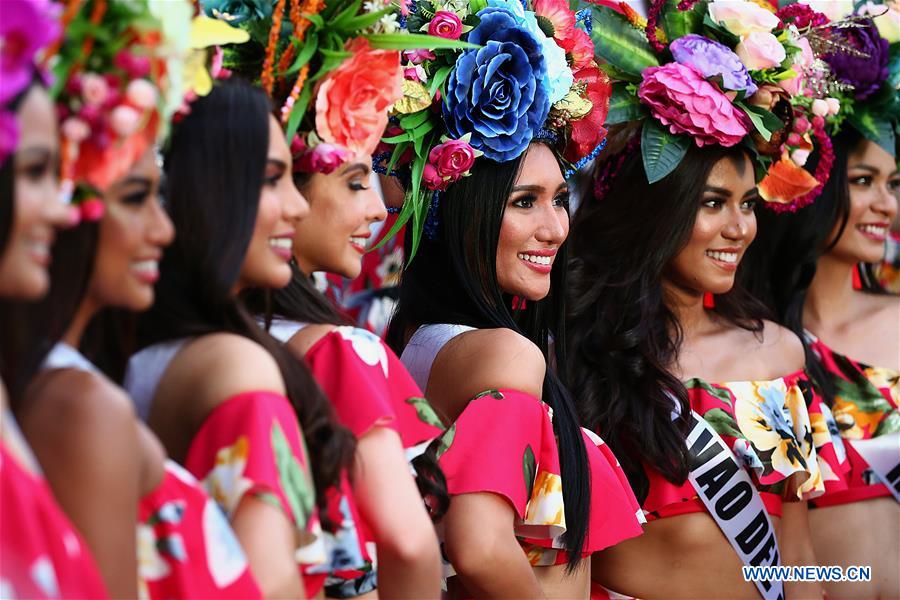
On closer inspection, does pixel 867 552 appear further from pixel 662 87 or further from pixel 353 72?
pixel 353 72

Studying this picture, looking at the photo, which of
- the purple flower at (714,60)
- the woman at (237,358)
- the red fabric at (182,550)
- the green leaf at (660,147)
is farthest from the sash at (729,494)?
the red fabric at (182,550)

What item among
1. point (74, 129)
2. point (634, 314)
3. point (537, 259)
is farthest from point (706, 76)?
point (74, 129)

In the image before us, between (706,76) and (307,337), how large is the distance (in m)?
1.65

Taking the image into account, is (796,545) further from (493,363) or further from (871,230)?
(493,363)

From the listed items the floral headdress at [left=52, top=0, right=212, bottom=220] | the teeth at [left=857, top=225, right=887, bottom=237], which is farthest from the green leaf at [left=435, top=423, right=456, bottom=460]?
the teeth at [left=857, top=225, right=887, bottom=237]

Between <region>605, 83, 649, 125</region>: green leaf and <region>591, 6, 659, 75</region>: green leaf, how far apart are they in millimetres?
59

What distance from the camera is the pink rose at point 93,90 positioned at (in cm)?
170

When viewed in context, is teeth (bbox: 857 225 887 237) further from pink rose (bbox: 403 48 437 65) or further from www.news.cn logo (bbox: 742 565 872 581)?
pink rose (bbox: 403 48 437 65)

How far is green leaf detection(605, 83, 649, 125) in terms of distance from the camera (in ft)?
11.8

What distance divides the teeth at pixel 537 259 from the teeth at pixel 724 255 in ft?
2.49

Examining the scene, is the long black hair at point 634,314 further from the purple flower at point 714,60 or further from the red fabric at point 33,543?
the red fabric at point 33,543

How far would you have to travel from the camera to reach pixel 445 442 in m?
2.75

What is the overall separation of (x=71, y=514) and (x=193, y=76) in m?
0.71

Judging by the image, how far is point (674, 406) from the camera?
3506mm
